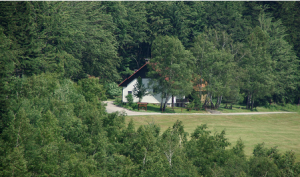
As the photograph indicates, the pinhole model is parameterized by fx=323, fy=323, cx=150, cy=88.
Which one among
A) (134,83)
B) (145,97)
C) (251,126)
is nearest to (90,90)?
(134,83)

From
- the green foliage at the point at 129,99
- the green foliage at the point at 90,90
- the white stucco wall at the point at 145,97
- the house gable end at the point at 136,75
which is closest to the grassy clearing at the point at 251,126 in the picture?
the green foliage at the point at 90,90

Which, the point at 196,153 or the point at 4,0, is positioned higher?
the point at 4,0

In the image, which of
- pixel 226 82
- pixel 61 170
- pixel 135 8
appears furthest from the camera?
pixel 135 8

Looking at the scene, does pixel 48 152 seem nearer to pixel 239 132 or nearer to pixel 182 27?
pixel 239 132

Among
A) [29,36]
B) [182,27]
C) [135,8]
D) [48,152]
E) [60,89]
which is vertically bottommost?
[48,152]

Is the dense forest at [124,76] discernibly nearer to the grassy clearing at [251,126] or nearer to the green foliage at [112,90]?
the green foliage at [112,90]

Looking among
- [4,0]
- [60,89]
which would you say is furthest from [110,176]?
[4,0]

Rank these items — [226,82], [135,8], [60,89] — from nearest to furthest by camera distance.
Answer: [60,89], [226,82], [135,8]
